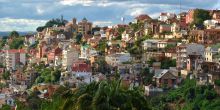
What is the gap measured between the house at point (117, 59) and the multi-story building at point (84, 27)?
22805 millimetres

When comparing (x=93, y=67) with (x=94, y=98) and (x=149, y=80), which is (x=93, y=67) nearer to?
(x=149, y=80)

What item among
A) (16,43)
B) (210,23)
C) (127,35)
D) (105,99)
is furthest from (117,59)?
(105,99)

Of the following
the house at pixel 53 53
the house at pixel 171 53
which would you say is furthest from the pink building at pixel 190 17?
the house at pixel 53 53

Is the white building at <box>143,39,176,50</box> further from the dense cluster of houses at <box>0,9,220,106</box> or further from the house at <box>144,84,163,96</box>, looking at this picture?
the house at <box>144,84,163,96</box>

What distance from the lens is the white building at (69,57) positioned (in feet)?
175

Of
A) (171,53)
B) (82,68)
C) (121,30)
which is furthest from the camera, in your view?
(121,30)

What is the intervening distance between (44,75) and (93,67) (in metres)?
5.45

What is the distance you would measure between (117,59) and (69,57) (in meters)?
7.70

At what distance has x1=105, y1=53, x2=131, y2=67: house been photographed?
46.6 meters

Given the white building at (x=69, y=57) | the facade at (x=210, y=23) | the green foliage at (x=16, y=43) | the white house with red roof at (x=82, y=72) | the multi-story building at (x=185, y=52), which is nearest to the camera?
the multi-story building at (x=185, y=52)

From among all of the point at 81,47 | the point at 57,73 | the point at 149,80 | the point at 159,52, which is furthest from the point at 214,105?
the point at 81,47

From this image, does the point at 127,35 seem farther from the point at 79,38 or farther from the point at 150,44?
the point at 79,38

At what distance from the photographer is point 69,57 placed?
53688 millimetres

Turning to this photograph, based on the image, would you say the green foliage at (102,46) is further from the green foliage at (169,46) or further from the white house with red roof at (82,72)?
the green foliage at (169,46)
